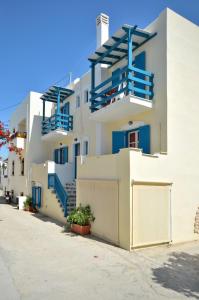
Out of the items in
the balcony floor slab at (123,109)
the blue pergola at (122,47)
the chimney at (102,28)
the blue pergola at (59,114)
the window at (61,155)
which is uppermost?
the chimney at (102,28)

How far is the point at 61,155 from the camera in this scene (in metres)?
20.9

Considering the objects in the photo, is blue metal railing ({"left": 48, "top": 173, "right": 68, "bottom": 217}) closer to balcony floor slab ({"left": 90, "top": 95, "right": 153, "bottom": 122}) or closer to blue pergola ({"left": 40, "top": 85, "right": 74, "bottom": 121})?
balcony floor slab ({"left": 90, "top": 95, "right": 153, "bottom": 122})

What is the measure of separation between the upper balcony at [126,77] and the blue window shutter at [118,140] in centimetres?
83

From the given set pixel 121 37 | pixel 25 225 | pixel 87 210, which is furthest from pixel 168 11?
pixel 25 225

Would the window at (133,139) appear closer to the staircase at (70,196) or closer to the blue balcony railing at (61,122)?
the staircase at (70,196)

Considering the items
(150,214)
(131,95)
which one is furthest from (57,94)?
(150,214)

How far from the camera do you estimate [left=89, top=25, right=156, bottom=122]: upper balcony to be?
11.4 m

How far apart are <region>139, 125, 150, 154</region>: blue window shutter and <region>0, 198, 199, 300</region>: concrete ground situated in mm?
4147

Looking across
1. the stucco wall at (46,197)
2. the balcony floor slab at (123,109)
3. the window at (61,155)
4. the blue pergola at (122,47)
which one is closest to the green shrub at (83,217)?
the stucco wall at (46,197)

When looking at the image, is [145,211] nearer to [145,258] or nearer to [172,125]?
[145,258]

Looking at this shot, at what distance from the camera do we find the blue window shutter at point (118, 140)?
44.3 ft

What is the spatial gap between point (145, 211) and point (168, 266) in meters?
2.28

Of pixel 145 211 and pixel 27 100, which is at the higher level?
pixel 27 100

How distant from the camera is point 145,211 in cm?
1003
